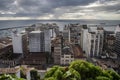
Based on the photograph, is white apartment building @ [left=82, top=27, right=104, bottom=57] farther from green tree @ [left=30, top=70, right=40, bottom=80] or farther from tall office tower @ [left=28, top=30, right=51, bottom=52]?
green tree @ [left=30, top=70, right=40, bottom=80]

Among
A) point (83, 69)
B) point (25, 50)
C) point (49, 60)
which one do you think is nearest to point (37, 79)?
point (83, 69)

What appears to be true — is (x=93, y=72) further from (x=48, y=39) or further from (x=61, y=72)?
(x=48, y=39)

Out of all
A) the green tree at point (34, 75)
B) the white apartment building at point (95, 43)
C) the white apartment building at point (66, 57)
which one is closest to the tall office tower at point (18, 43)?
the white apartment building at point (66, 57)

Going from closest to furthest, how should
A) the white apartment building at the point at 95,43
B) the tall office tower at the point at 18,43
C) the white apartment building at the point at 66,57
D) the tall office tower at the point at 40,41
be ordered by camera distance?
the white apartment building at the point at 66,57 → the white apartment building at the point at 95,43 → the tall office tower at the point at 18,43 → the tall office tower at the point at 40,41

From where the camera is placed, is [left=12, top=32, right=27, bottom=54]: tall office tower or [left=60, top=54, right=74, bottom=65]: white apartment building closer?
[left=60, top=54, right=74, bottom=65]: white apartment building

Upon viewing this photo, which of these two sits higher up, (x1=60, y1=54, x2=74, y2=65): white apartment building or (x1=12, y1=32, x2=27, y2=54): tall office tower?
(x1=12, y1=32, x2=27, y2=54): tall office tower

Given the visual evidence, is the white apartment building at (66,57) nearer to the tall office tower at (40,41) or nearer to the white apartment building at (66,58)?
the white apartment building at (66,58)

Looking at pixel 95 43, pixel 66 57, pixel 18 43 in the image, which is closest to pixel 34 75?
pixel 66 57

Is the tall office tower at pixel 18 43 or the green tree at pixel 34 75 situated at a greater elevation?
the tall office tower at pixel 18 43

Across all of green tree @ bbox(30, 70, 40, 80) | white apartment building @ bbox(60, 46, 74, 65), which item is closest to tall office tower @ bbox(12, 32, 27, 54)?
white apartment building @ bbox(60, 46, 74, 65)
